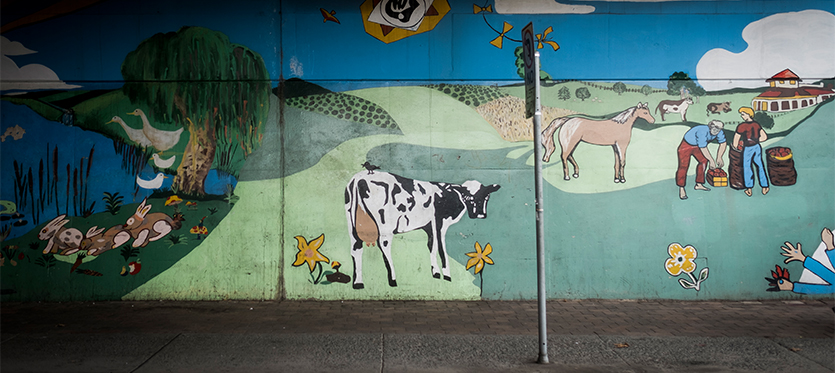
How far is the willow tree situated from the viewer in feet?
24.5

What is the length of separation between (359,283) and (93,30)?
17.3 ft

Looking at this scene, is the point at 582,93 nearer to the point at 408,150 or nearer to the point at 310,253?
the point at 408,150

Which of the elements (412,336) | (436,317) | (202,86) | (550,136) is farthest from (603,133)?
(202,86)

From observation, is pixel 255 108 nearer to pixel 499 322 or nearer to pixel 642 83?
pixel 499 322

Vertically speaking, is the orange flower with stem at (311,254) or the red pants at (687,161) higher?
the red pants at (687,161)

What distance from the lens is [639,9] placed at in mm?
7555

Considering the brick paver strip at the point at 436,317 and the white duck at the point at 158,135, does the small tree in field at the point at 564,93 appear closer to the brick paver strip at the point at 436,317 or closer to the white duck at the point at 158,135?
the brick paver strip at the point at 436,317

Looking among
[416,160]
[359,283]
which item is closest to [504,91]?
[416,160]

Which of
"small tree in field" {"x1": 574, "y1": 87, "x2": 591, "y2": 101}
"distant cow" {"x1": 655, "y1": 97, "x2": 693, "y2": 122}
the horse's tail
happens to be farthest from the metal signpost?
"distant cow" {"x1": 655, "y1": 97, "x2": 693, "y2": 122}

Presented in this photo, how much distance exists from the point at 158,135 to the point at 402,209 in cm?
364

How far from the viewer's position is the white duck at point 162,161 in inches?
293

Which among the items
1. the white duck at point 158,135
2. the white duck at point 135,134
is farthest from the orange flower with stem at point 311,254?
the white duck at point 135,134

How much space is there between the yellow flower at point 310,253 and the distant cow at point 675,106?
5.19m

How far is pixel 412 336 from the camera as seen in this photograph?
5.67 m
